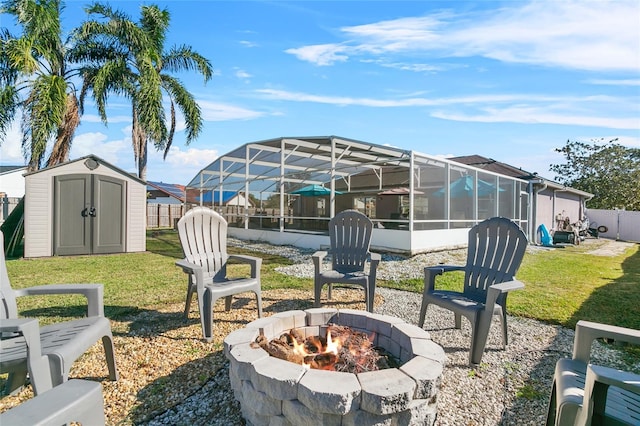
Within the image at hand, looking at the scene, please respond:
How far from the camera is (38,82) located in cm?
1050

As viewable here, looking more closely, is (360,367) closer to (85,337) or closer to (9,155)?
(85,337)

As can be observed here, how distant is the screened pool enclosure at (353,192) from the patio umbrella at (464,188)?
1.2 inches

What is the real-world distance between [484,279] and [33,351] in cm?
351

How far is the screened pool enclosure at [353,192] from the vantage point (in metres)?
9.26

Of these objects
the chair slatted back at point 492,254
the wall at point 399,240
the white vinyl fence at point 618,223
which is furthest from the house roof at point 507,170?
the chair slatted back at point 492,254

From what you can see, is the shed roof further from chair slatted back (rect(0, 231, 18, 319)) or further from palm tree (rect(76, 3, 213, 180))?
chair slatted back (rect(0, 231, 18, 319))

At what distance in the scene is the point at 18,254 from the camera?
870 cm

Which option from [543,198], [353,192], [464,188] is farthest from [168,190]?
[543,198]

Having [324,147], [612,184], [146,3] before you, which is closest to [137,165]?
[146,3]

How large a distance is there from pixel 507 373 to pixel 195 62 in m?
15.1

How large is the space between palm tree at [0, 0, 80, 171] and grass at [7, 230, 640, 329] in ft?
15.4

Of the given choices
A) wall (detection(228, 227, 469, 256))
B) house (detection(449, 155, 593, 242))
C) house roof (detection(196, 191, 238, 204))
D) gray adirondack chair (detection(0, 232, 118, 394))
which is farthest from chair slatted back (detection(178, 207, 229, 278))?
house (detection(449, 155, 593, 242))

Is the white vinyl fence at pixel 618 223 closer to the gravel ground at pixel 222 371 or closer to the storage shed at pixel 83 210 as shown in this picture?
the gravel ground at pixel 222 371

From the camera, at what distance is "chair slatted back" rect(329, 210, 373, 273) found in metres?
4.50
